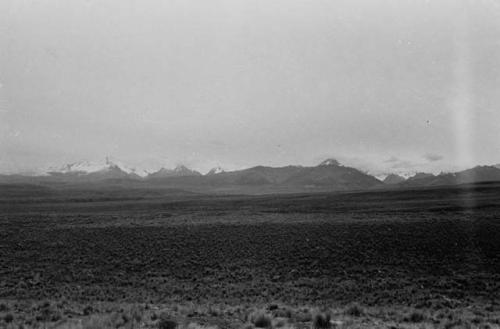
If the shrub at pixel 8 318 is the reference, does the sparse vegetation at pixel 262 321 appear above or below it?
below

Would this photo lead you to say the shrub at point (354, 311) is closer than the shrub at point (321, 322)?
No

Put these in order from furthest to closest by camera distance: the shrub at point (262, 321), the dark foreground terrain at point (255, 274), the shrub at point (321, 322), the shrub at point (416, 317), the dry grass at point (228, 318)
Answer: the dark foreground terrain at point (255, 274) < the shrub at point (416, 317) < the shrub at point (262, 321) < the shrub at point (321, 322) < the dry grass at point (228, 318)

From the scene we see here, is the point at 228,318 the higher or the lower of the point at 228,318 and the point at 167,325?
the lower

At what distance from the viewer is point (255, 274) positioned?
78.0 feet

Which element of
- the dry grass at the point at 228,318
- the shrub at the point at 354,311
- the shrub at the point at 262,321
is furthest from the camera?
the shrub at the point at 354,311

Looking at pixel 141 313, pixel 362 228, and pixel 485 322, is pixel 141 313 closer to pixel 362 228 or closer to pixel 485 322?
pixel 485 322

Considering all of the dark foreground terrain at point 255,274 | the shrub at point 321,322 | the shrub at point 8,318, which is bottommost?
the dark foreground terrain at point 255,274

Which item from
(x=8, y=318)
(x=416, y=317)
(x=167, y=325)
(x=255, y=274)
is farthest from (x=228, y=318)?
(x=255, y=274)

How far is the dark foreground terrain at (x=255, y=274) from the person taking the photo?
1403 cm

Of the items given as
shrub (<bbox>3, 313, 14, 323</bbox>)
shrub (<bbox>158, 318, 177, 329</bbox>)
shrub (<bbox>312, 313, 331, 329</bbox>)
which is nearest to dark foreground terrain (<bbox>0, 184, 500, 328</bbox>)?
shrub (<bbox>3, 313, 14, 323</bbox>)

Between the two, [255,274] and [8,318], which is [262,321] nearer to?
[8,318]

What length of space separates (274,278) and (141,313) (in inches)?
436

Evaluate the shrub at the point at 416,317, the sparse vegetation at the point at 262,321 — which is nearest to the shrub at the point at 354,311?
the shrub at the point at 416,317

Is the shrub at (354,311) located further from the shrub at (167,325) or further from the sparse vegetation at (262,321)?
the shrub at (167,325)
